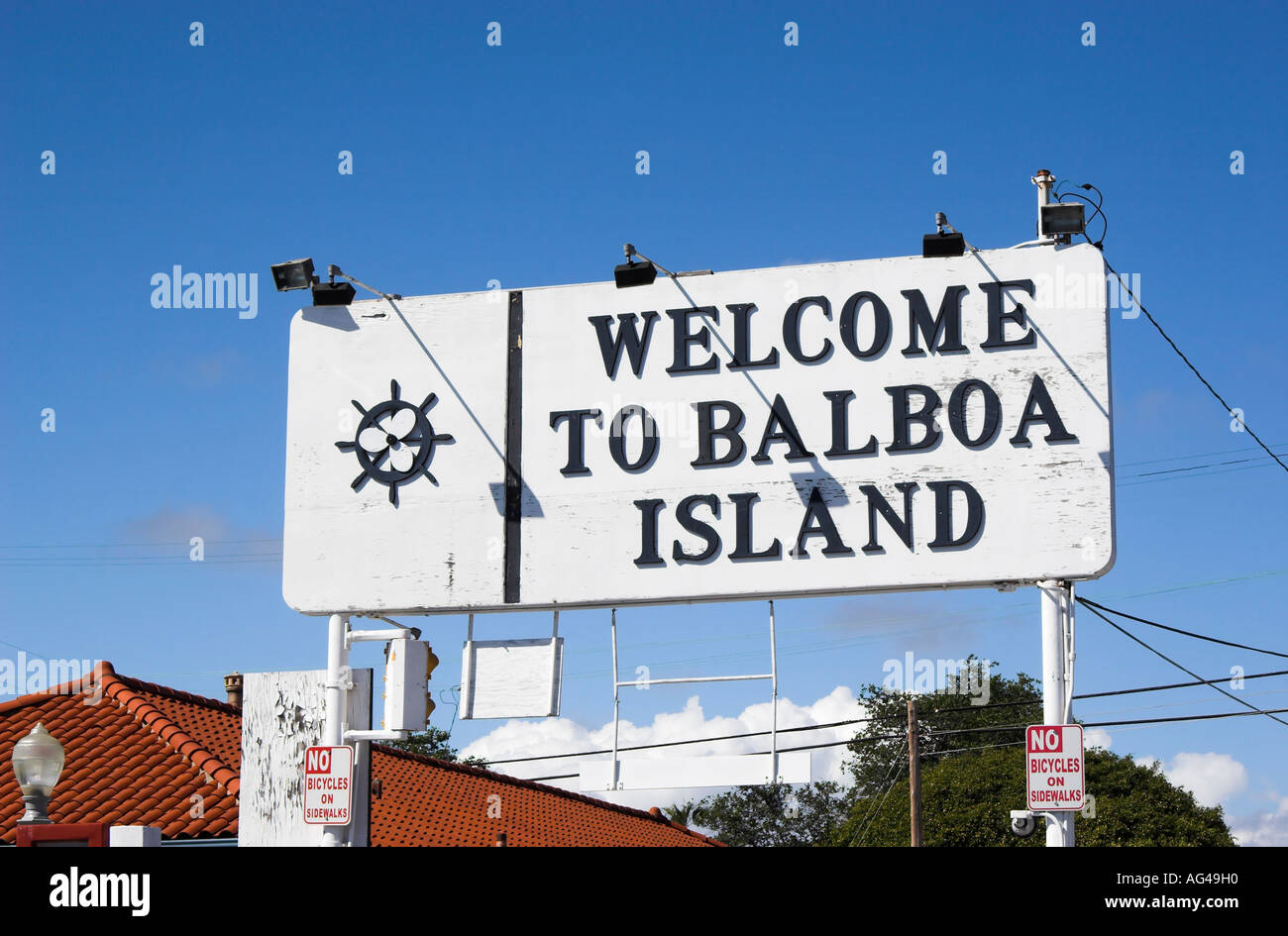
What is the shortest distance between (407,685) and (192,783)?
6513mm

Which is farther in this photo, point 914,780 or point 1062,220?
point 914,780

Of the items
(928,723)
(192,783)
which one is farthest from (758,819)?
(192,783)

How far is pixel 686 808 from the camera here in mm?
56125

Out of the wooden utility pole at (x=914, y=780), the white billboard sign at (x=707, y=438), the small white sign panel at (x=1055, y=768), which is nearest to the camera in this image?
the small white sign panel at (x=1055, y=768)

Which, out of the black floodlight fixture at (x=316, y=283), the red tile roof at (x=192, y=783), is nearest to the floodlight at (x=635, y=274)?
the black floodlight fixture at (x=316, y=283)

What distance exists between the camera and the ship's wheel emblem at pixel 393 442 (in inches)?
487

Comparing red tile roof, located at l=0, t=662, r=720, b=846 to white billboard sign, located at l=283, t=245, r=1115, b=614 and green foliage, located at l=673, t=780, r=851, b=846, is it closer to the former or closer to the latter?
white billboard sign, located at l=283, t=245, r=1115, b=614

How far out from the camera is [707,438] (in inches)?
461

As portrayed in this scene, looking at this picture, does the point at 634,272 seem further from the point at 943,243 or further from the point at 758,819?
the point at 758,819

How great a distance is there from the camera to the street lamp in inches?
444

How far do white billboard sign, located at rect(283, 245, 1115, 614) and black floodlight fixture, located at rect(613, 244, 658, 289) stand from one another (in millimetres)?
89

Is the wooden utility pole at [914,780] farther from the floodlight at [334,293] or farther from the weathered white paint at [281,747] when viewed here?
the floodlight at [334,293]

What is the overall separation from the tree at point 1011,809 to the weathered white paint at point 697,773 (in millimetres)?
19538
